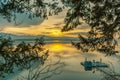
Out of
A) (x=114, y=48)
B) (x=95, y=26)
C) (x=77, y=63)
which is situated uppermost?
(x=95, y=26)

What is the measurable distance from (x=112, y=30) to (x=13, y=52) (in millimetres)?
4053

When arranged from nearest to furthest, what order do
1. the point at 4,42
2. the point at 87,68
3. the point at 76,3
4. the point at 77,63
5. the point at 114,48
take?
the point at 4,42, the point at 76,3, the point at 114,48, the point at 87,68, the point at 77,63

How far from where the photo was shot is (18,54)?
1547cm

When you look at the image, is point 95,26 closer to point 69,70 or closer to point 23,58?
point 23,58

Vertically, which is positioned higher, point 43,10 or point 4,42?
point 43,10

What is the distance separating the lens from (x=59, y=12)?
1592cm

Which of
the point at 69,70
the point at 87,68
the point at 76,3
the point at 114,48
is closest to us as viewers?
the point at 76,3

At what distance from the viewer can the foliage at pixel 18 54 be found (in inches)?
598

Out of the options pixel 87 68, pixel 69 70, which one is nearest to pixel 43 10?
pixel 87 68

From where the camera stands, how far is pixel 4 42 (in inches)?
594

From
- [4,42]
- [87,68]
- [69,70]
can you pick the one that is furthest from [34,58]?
[69,70]

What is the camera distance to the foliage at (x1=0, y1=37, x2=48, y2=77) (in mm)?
15195

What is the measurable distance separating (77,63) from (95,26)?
172347 millimetres

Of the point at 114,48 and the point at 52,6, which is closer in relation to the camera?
the point at 52,6
